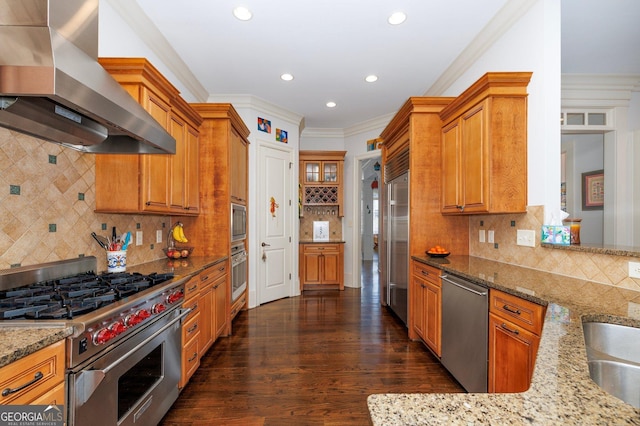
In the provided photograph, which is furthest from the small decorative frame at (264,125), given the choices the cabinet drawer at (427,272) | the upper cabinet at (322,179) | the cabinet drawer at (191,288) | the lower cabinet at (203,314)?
the cabinet drawer at (427,272)

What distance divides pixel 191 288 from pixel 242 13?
235 centimetres

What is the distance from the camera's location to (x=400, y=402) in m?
0.60

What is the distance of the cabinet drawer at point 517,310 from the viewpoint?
4.90 feet

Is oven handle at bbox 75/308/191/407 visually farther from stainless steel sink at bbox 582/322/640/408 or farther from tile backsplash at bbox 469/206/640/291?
tile backsplash at bbox 469/206/640/291

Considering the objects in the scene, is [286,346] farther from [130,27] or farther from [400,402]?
[130,27]

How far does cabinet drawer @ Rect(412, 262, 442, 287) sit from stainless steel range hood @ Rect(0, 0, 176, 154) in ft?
7.86

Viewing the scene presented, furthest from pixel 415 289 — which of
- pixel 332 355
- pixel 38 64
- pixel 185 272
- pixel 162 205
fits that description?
pixel 38 64

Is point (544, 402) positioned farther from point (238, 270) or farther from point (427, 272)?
point (238, 270)

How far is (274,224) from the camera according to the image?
4621 millimetres

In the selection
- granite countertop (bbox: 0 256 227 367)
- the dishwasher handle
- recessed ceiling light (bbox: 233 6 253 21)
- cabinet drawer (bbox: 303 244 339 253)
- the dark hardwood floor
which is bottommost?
the dark hardwood floor

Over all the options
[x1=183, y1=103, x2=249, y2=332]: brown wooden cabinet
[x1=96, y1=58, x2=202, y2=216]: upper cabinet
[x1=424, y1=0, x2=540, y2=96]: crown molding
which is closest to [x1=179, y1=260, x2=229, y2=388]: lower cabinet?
[x1=183, y1=103, x2=249, y2=332]: brown wooden cabinet

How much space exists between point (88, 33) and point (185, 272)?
5.07 ft

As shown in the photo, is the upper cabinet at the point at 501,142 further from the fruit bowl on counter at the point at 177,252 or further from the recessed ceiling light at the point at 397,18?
the fruit bowl on counter at the point at 177,252

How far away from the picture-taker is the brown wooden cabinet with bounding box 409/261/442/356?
101 inches
